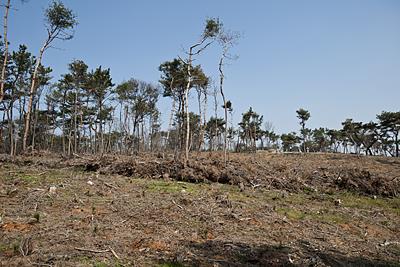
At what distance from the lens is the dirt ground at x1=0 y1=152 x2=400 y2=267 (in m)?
4.95

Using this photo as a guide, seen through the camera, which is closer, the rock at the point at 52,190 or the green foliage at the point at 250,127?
the rock at the point at 52,190

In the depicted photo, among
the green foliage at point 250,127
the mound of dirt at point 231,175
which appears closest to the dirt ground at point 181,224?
the mound of dirt at point 231,175

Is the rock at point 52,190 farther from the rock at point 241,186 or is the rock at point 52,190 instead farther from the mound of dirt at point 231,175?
the rock at point 241,186

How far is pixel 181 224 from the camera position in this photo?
21.6 ft

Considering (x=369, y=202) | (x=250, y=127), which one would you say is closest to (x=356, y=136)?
(x=250, y=127)

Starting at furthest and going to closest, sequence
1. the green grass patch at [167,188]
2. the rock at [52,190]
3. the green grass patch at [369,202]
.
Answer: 1. the green grass patch at [369,202]
2. the green grass patch at [167,188]
3. the rock at [52,190]

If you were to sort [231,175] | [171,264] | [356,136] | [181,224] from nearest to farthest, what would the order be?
[171,264]
[181,224]
[231,175]
[356,136]

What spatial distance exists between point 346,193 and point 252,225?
7770mm

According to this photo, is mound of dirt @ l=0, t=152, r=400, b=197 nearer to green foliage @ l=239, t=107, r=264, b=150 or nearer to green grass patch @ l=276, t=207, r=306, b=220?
green grass patch @ l=276, t=207, r=306, b=220

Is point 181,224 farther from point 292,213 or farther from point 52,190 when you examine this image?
point 52,190

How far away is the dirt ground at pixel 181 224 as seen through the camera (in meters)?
4.95

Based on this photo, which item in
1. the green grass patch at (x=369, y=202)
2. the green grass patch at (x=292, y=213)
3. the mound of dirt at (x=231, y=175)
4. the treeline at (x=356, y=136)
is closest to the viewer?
the green grass patch at (x=292, y=213)

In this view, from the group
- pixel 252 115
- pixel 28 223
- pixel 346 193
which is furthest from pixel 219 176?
pixel 252 115

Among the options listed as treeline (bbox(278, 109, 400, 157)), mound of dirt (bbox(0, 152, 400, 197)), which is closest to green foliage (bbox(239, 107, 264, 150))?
treeline (bbox(278, 109, 400, 157))
